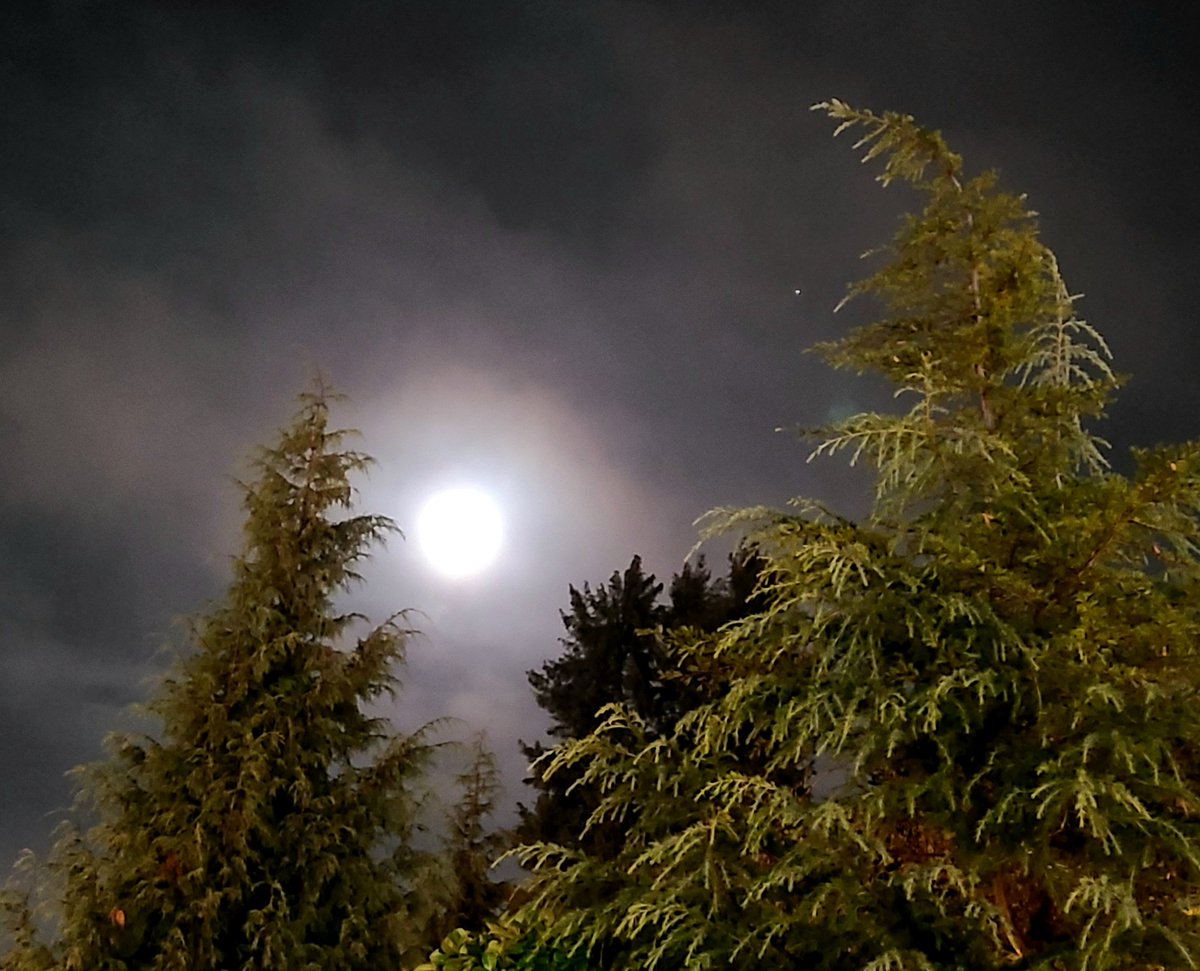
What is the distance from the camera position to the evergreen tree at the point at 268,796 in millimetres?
8523

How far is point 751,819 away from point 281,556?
20.8 feet

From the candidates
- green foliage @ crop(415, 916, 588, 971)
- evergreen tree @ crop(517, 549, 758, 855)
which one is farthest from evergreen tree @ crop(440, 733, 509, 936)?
green foliage @ crop(415, 916, 588, 971)

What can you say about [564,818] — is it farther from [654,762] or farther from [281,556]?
[654,762]

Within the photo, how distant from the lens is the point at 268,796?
29.7 feet

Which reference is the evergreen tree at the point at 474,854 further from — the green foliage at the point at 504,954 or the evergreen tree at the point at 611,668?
the green foliage at the point at 504,954

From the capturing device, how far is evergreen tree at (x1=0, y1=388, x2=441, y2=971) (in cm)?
852

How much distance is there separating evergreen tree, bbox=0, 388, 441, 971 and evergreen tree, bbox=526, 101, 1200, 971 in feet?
13.2

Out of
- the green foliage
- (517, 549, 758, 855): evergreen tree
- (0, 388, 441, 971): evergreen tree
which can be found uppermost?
(517, 549, 758, 855): evergreen tree

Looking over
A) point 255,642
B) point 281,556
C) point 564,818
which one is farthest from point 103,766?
point 564,818

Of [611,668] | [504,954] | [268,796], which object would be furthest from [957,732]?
[611,668]

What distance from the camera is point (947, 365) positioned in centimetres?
598

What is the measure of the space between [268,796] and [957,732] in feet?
20.3

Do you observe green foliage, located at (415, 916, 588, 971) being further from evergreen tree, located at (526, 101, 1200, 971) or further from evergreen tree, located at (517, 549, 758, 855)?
evergreen tree, located at (517, 549, 758, 855)

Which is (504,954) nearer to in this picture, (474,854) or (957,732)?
(957,732)
